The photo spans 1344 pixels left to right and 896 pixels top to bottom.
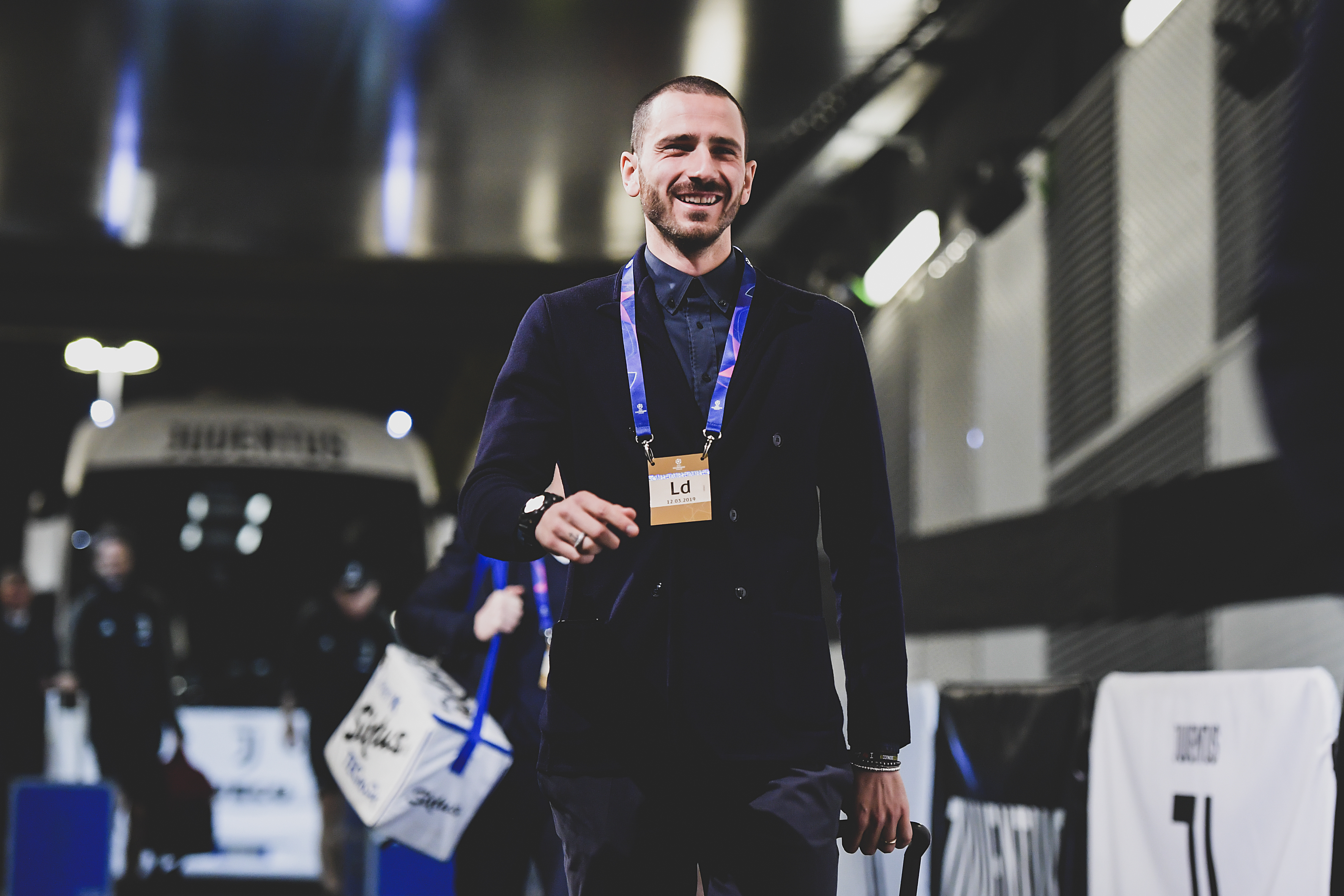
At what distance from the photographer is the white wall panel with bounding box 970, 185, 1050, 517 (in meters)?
8.26

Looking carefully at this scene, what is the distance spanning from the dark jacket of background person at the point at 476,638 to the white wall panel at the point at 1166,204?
3.24 metres

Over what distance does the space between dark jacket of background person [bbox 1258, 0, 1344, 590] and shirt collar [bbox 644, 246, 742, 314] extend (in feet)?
4.33

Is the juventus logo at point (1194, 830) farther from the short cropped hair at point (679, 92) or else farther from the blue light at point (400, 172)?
the blue light at point (400, 172)

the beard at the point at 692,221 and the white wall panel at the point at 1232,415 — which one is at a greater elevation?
the white wall panel at the point at 1232,415

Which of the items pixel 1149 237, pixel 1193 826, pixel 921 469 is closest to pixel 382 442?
pixel 921 469

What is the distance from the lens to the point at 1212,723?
420cm

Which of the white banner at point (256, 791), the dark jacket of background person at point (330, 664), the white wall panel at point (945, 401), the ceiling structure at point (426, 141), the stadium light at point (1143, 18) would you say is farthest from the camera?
the white banner at point (256, 791)

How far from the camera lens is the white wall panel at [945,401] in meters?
9.37

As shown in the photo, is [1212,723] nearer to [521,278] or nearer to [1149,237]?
[1149,237]

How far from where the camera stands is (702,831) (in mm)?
2287

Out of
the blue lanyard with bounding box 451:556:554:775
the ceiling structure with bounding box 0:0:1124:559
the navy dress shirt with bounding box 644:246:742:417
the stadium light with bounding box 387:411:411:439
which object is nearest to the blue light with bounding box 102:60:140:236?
the ceiling structure with bounding box 0:0:1124:559

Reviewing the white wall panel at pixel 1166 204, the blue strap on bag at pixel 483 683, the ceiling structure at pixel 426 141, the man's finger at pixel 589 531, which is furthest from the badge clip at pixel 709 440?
the ceiling structure at pixel 426 141

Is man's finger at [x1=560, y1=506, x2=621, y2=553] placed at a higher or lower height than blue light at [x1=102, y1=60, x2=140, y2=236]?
lower

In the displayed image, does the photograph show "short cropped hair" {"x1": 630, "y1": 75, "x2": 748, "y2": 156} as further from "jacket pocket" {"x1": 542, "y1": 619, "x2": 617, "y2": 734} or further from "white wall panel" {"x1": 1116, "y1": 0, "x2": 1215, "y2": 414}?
"white wall panel" {"x1": 1116, "y1": 0, "x2": 1215, "y2": 414}
